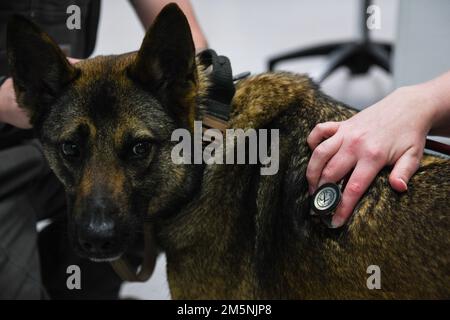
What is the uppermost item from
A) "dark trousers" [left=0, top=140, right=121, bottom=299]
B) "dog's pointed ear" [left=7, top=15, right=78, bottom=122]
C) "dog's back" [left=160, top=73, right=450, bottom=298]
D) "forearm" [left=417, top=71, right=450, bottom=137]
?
"dog's pointed ear" [left=7, top=15, right=78, bottom=122]

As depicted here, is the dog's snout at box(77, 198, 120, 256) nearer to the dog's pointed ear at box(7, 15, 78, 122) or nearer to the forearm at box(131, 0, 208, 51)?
the dog's pointed ear at box(7, 15, 78, 122)

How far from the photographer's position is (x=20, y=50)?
3.11 feet

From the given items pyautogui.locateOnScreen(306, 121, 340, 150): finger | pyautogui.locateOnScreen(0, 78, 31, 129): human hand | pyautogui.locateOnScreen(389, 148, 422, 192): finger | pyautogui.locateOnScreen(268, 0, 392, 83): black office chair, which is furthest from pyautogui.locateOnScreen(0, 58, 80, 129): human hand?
pyautogui.locateOnScreen(268, 0, 392, 83): black office chair

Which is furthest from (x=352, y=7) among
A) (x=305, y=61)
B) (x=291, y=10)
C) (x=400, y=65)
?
(x=400, y=65)

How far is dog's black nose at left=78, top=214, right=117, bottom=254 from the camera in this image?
896 millimetres

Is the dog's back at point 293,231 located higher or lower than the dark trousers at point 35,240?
higher

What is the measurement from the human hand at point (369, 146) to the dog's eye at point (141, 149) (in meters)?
0.28

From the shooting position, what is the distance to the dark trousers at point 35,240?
1251mm

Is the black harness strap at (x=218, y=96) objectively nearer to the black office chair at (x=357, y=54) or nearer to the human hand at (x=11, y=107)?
the human hand at (x=11, y=107)

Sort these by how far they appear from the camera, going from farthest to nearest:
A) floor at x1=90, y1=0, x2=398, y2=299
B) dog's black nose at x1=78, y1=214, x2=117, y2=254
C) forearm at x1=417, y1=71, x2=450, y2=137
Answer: floor at x1=90, y1=0, x2=398, y2=299, forearm at x1=417, y1=71, x2=450, y2=137, dog's black nose at x1=78, y1=214, x2=117, y2=254

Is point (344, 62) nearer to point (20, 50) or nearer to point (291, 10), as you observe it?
point (291, 10)

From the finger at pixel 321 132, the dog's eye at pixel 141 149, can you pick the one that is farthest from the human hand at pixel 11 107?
the finger at pixel 321 132

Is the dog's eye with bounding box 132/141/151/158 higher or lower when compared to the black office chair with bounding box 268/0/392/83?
higher

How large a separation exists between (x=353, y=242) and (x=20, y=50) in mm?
633
